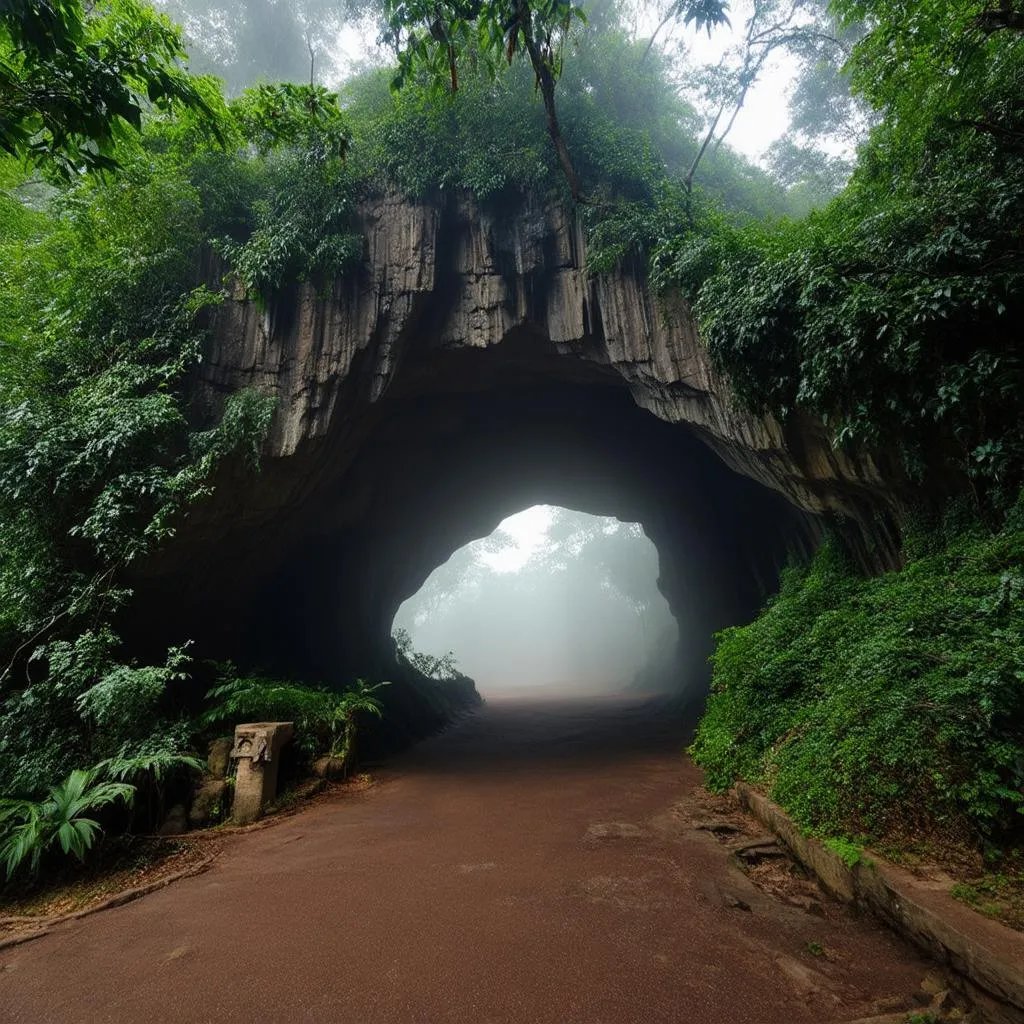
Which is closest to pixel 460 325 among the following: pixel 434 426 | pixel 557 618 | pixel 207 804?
pixel 434 426

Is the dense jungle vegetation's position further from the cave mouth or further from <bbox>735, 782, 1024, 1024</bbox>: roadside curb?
the cave mouth

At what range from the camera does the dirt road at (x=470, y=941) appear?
222cm

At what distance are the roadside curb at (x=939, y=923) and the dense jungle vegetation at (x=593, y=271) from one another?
0.32m

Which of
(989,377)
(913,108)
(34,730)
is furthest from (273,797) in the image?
(913,108)

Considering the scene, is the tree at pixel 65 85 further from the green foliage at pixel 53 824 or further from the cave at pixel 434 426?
the cave at pixel 434 426

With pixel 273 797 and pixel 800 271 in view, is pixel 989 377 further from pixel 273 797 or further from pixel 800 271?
pixel 273 797

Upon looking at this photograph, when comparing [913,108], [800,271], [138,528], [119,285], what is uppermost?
[913,108]

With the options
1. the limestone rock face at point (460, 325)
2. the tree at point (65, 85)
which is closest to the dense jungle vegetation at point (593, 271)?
the tree at point (65, 85)

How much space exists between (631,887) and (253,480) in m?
8.23

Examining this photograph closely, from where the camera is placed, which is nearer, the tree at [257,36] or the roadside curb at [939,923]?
the roadside curb at [939,923]

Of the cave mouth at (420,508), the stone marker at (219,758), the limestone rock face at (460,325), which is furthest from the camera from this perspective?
the cave mouth at (420,508)

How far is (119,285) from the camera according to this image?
808 centimetres

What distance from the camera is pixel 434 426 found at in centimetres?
1307

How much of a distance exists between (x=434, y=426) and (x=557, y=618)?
60785 mm
